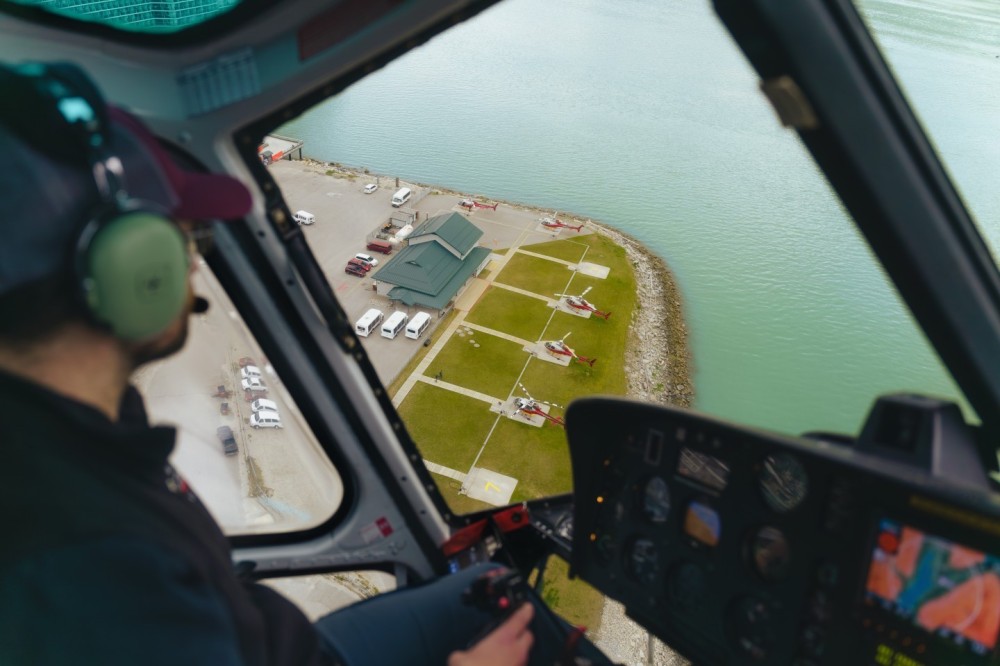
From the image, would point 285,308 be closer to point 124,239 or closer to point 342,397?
point 342,397

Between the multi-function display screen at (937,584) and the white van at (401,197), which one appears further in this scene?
the white van at (401,197)

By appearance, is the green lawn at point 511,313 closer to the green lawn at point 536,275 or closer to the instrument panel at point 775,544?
the green lawn at point 536,275

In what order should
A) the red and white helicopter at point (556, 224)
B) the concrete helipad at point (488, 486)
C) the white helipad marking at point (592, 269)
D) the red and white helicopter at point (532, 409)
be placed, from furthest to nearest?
the red and white helicopter at point (556, 224) < the white helipad marking at point (592, 269) < the red and white helicopter at point (532, 409) < the concrete helipad at point (488, 486)

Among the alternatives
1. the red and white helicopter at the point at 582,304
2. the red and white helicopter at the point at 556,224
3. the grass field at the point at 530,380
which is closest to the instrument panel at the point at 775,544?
the grass field at the point at 530,380

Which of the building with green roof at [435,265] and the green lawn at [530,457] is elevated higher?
the building with green roof at [435,265]

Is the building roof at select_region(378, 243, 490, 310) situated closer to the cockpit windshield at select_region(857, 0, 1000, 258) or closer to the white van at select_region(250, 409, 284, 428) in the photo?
the white van at select_region(250, 409, 284, 428)

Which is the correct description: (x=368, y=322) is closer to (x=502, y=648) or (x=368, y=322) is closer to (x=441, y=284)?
(x=441, y=284)

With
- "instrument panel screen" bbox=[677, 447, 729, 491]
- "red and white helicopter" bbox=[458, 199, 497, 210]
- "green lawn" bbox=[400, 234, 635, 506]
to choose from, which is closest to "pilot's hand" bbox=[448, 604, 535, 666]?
"instrument panel screen" bbox=[677, 447, 729, 491]
